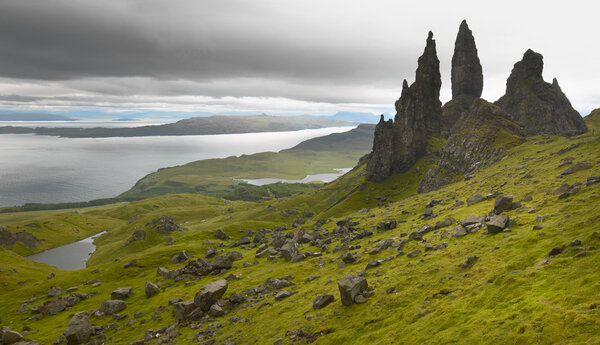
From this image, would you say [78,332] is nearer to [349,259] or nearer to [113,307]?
[113,307]

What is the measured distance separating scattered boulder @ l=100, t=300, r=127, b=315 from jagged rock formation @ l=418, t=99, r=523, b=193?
121 m

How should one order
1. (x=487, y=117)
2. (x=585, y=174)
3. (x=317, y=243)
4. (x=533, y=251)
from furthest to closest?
(x=487, y=117) < (x=317, y=243) < (x=585, y=174) < (x=533, y=251)

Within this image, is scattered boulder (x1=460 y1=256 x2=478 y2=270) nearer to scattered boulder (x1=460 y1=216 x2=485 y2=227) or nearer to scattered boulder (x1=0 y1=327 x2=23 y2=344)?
scattered boulder (x1=460 y1=216 x2=485 y2=227)

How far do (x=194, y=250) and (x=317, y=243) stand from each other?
45.1m

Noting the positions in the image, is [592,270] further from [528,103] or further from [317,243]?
[528,103]

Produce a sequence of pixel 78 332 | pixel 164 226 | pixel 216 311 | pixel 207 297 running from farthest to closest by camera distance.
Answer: pixel 164 226, pixel 207 297, pixel 78 332, pixel 216 311

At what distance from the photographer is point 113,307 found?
57.7 metres

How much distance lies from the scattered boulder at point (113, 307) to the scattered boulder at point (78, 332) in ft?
27.5

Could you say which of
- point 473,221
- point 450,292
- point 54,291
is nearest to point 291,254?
point 473,221

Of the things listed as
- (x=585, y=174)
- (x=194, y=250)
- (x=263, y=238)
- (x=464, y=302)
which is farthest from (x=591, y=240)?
(x=194, y=250)

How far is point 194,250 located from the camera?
9688cm

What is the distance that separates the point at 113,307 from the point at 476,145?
5426 inches

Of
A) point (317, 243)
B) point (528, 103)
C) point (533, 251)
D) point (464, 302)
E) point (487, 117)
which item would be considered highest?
point (528, 103)

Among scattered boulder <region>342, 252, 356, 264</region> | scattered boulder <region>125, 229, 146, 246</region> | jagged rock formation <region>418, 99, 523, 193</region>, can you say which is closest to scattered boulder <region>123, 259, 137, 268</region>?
scattered boulder <region>342, 252, 356, 264</region>
